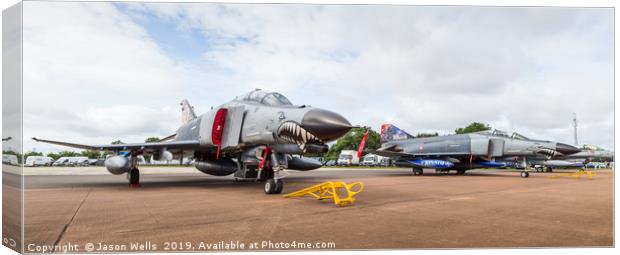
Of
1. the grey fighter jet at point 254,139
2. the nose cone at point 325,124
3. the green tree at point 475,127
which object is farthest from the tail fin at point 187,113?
the green tree at point 475,127

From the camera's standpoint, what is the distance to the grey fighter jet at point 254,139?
7746 millimetres

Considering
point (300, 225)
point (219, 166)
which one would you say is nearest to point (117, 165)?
point (219, 166)

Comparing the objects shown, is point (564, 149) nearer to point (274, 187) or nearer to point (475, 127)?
point (475, 127)

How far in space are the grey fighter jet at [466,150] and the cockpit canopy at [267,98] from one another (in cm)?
1486

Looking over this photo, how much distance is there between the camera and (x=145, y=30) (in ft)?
18.1

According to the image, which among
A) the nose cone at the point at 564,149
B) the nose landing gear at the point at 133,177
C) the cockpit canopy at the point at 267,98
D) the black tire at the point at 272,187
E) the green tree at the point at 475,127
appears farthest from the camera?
the nose cone at the point at 564,149

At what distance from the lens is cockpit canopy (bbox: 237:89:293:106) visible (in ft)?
30.9

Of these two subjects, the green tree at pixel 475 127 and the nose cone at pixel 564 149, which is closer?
the green tree at pixel 475 127

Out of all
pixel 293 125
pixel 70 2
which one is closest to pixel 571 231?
pixel 293 125

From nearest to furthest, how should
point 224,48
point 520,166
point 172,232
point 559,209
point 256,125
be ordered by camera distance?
point 172,232
point 224,48
point 559,209
point 256,125
point 520,166

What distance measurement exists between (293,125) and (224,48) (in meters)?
2.58

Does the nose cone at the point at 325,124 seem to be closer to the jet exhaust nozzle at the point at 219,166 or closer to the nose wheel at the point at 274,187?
the nose wheel at the point at 274,187

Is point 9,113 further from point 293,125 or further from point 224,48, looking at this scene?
point 293,125

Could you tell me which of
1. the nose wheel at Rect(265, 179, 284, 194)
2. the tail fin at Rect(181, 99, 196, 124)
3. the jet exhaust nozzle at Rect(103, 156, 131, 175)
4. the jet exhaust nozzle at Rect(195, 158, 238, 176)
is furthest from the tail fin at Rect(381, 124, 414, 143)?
the nose wheel at Rect(265, 179, 284, 194)
